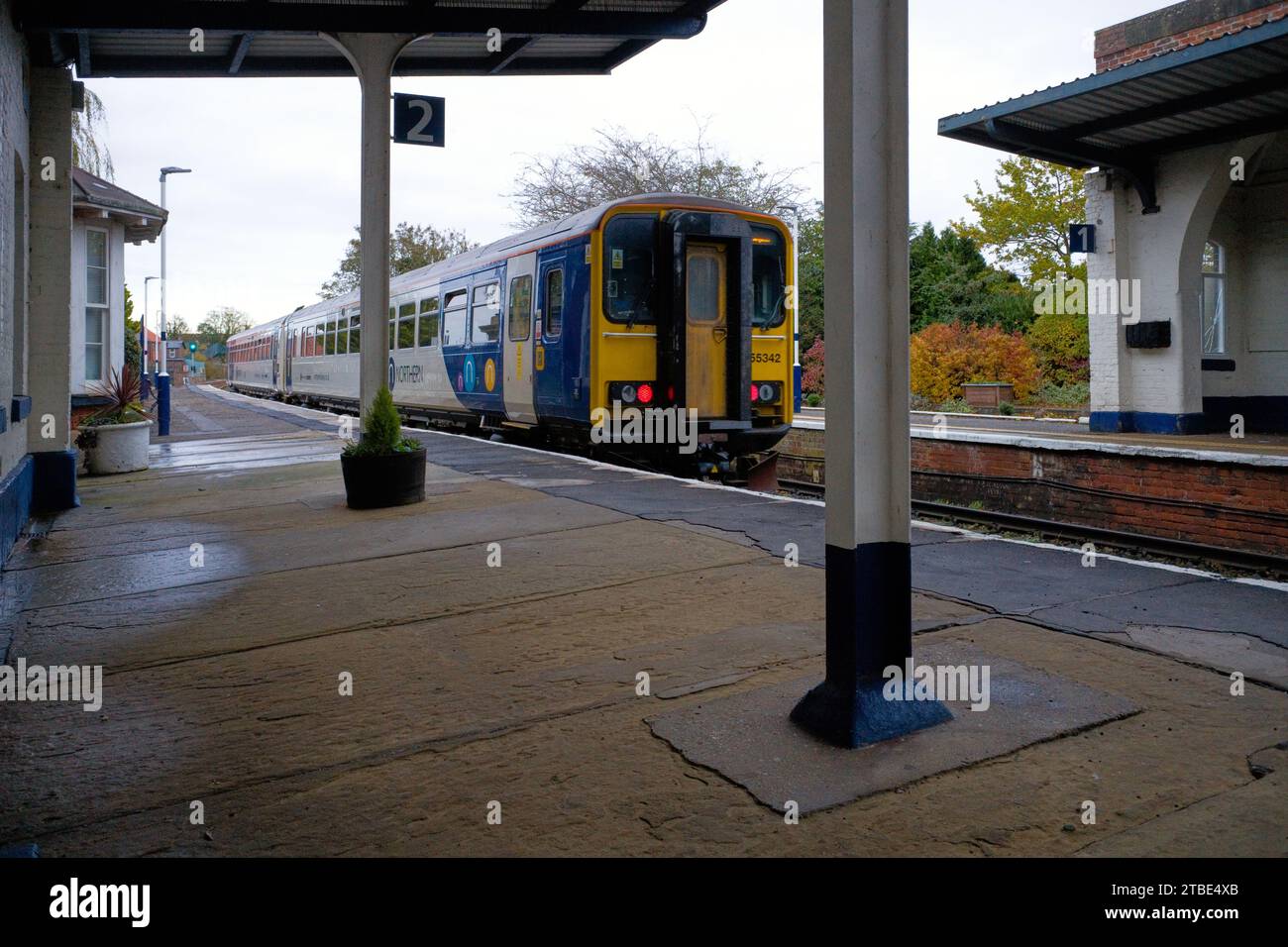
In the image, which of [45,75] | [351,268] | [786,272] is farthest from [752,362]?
[351,268]

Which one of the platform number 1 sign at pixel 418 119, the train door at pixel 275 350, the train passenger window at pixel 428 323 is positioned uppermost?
the train door at pixel 275 350

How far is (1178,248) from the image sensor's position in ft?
47.3

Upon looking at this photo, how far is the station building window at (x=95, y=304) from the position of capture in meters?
16.6

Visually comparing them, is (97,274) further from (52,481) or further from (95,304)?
(52,481)

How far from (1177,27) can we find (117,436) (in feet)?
59.7

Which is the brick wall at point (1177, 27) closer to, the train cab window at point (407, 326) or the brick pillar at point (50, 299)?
the train cab window at point (407, 326)

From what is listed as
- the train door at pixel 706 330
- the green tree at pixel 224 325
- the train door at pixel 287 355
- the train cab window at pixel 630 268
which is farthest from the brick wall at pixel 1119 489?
the green tree at pixel 224 325

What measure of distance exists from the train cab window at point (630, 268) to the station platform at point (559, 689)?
154 inches

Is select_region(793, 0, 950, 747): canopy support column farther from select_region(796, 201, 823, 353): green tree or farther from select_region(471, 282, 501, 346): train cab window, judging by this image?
select_region(796, 201, 823, 353): green tree

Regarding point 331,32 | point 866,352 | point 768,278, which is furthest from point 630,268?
point 866,352

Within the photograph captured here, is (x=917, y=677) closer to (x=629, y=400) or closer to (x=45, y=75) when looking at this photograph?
(x=629, y=400)

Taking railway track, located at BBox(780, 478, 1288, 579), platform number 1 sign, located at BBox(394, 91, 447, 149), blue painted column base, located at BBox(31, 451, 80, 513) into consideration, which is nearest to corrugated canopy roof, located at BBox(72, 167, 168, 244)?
blue painted column base, located at BBox(31, 451, 80, 513)

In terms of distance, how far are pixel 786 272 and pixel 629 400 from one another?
2.60 meters

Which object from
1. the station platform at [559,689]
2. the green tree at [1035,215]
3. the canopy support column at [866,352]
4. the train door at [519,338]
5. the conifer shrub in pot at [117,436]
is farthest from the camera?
the green tree at [1035,215]
